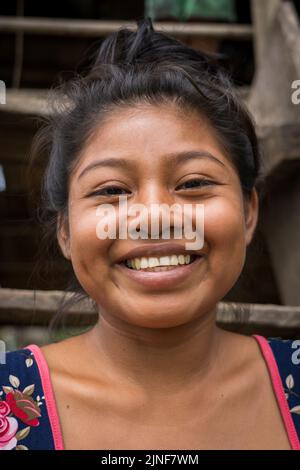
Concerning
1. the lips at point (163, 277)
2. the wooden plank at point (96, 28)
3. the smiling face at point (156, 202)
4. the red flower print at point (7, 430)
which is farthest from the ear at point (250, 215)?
the wooden plank at point (96, 28)

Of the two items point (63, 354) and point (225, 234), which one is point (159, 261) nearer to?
point (225, 234)

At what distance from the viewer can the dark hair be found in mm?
1491

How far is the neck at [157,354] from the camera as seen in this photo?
145 centimetres

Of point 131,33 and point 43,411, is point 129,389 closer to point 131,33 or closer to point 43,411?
point 43,411

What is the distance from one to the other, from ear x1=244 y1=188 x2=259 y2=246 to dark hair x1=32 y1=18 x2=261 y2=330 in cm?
3

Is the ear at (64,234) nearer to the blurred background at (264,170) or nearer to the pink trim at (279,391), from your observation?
the blurred background at (264,170)

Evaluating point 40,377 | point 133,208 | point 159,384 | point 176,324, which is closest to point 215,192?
point 133,208

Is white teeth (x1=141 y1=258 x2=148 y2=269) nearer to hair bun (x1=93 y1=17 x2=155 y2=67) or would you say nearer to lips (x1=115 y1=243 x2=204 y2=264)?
lips (x1=115 y1=243 x2=204 y2=264)

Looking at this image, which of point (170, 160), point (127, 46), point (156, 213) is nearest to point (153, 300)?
point (156, 213)

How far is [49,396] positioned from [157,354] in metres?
0.25

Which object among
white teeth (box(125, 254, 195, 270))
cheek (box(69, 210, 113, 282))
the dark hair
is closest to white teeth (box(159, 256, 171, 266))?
white teeth (box(125, 254, 195, 270))

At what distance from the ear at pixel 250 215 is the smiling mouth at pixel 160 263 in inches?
12.0

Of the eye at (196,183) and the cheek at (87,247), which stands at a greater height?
the eye at (196,183)

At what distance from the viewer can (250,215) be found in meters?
1.69
